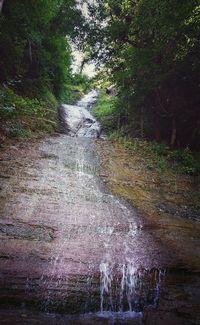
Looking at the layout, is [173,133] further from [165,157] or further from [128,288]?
[128,288]

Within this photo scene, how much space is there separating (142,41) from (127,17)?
1535mm

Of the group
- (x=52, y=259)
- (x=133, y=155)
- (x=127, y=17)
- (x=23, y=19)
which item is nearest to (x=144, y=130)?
(x=133, y=155)

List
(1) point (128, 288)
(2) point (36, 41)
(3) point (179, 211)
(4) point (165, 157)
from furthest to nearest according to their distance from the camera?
(2) point (36, 41) < (4) point (165, 157) < (3) point (179, 211) < (1) point (128, 288)

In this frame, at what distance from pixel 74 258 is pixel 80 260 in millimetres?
100

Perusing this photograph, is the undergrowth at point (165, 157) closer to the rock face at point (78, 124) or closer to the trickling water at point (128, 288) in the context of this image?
the rock face at point (78, 124)

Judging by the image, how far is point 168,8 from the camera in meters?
9.81

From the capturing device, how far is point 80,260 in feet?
15.0

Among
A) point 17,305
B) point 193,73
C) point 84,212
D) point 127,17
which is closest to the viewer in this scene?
point 17,305

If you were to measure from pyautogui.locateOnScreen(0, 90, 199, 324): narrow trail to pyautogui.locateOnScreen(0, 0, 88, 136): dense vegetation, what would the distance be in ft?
14.8

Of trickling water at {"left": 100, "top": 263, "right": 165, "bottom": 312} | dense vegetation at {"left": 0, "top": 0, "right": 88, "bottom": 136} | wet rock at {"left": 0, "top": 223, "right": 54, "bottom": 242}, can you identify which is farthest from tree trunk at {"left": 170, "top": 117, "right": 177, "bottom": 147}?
trickling water at {"left": 100, "top": 263, "right": 165, "bottom": 312}

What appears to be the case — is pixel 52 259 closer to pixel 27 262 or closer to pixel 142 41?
pixel 27 262

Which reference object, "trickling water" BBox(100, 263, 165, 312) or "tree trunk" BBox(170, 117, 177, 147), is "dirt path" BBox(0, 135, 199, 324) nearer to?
"trickling water" BBox(100, 263, 165, 312)

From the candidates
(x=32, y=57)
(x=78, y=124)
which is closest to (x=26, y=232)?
(x=32, y=57)

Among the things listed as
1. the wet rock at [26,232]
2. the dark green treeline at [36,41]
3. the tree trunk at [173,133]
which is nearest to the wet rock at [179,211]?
the wet rock at [26,232]
